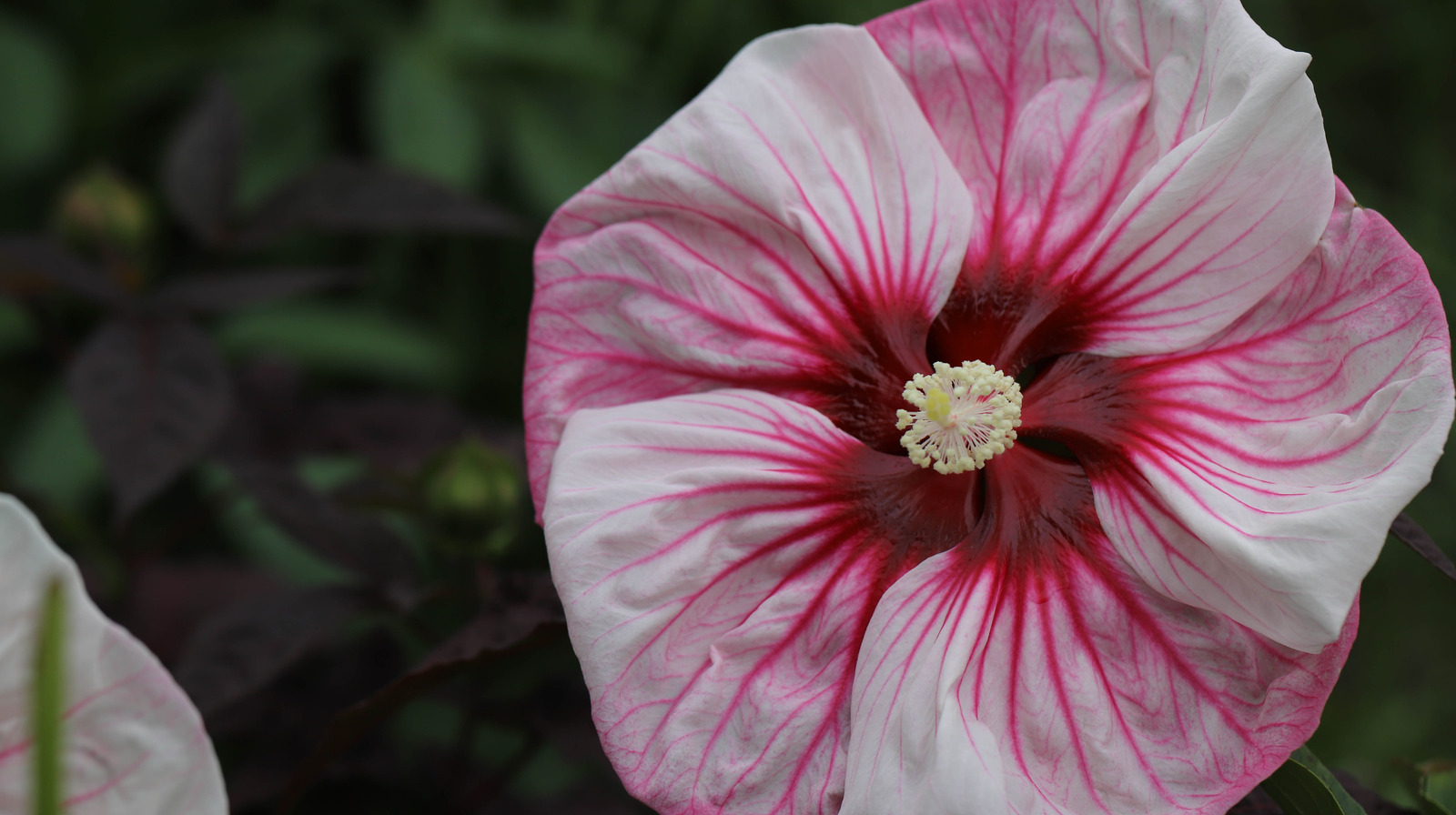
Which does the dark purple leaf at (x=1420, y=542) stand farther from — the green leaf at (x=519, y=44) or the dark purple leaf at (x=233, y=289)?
the green leaf at (x=519, y=44)

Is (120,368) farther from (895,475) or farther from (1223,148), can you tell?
(1223,148)

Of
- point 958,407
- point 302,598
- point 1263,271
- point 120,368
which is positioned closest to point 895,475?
point 958,407

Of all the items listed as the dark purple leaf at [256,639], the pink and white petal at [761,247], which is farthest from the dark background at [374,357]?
the pink and white petal at [761,247]

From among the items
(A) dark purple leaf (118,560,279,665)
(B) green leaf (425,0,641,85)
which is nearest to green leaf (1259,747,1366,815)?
(A) dark purple leaf (118,560,279,665)

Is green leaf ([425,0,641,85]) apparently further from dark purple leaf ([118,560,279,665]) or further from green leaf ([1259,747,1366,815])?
green leaf ([1259,747,1366,815])

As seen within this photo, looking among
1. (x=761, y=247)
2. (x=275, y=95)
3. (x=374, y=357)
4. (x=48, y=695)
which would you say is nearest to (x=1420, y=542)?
(x=761, y=247)
